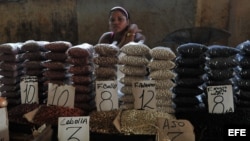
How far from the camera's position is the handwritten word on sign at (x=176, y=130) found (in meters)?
1.05

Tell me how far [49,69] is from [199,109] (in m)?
0.67

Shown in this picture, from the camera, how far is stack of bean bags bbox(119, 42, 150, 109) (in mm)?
1240

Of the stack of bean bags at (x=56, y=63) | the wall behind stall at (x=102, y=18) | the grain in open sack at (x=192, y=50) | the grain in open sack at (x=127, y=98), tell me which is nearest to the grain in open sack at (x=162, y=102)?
the grain in open sack at (x=127, y=98)

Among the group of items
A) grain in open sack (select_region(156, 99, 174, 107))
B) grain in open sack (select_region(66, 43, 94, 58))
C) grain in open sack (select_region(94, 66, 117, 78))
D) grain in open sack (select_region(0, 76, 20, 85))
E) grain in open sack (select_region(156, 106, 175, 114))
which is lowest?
grain in open sack (select_region(156, 106, 175, 114))

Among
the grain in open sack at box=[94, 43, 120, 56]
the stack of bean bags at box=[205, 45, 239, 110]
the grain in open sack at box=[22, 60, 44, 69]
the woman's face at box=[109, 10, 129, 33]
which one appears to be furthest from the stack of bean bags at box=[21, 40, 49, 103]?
the woman's face at box=[109, 10, 129, 33]

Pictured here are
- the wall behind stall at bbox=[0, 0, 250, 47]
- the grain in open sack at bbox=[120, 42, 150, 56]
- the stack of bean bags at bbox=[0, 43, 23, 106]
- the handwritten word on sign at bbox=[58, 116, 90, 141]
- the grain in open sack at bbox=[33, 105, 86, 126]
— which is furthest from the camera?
the wall behind stall at bbox=[0, 0, 250, 47]

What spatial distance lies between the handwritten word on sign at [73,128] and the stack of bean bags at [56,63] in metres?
0.32

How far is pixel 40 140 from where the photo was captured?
925mm

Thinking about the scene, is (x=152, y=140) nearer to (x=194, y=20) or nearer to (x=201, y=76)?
(x=201, y=76)

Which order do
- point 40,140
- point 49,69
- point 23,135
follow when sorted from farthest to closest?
point 49,69, point 23,135, point 40,140

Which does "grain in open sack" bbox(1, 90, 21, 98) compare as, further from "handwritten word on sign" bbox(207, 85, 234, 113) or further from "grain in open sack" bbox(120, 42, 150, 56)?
"handwritten word on sign" bbox(207, 85, 234, 113)

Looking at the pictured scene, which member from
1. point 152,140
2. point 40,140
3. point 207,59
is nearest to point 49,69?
point 40,140

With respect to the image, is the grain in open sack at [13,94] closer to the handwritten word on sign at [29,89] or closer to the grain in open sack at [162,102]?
the handwritten word on sign at [29,89]

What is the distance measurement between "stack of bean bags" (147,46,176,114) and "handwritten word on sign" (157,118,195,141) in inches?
5.8
